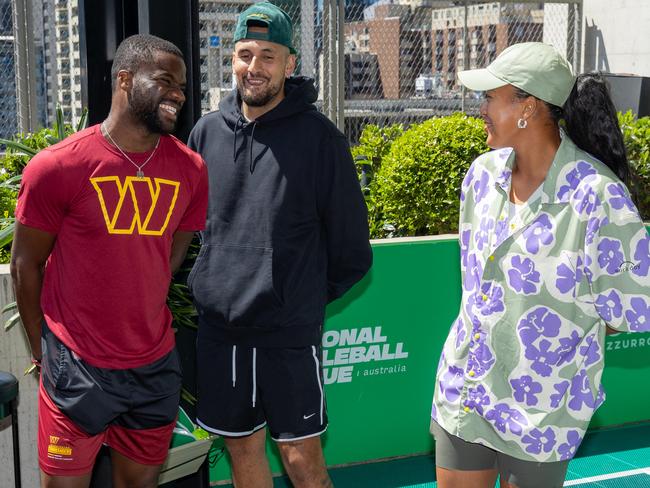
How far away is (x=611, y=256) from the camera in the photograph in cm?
299

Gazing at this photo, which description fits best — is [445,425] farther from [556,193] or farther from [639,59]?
[639,59]

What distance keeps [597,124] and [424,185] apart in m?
2.88

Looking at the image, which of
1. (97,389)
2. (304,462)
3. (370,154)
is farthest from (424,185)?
(97,389)

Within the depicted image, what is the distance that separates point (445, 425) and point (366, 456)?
2.36 meters

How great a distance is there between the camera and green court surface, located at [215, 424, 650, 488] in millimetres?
5301

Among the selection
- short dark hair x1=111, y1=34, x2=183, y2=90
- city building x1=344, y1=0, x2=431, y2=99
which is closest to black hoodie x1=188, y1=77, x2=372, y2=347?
short dark hair x1=111, y1=34, x2=183, y2=90

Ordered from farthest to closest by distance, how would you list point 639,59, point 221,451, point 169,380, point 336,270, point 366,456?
point 639,59 < point 366,456 < point 221,451 < point 336,270 < point 169,380

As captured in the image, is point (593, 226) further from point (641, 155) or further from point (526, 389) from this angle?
point (641, 155)

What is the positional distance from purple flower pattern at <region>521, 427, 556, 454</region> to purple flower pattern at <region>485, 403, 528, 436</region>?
1.4 inches

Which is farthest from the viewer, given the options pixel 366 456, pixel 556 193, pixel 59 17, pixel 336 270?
pixel 59 17

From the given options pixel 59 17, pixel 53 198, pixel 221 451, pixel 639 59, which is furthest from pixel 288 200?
pixel 639 59

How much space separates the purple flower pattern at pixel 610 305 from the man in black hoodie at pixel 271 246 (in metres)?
1.08

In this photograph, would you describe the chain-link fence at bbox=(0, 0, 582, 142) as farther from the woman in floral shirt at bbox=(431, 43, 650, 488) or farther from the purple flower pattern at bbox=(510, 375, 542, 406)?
the purple flower pattern at bbox=(510, 375, 542, 406)

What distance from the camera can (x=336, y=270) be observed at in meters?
3.88
